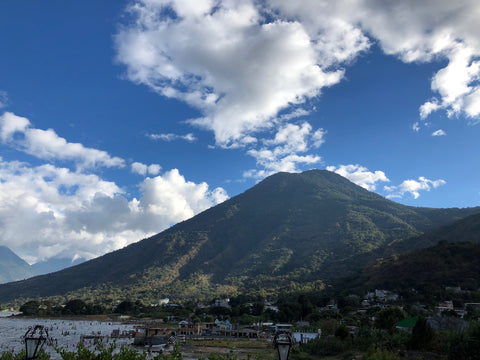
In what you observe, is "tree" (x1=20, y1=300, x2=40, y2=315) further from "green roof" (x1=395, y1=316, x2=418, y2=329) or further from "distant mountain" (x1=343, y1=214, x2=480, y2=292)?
"green roof" (x1=395, y1=316, x2=418, y2=329)

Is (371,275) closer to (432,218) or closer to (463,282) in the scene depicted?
(463,282)

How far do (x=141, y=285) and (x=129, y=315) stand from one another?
2503 inches

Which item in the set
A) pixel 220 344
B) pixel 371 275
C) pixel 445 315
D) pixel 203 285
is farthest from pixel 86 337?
pixel 203 285

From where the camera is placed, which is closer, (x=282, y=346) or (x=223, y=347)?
(x=282, y=346)

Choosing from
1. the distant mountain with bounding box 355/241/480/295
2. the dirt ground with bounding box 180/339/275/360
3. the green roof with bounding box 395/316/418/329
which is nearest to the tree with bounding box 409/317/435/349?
the green roof with bounding box 395/316/418/329

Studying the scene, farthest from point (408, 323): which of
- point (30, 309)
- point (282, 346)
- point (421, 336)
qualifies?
point (30, 309)

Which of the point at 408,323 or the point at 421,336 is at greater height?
the point at 421,336

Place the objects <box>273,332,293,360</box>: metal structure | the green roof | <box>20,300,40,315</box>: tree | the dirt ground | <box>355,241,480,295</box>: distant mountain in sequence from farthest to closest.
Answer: <box>20,300,40,315</box>: tree → <box>355,241,480,295</box>: distant mountain → the dirt ground → the green roof → <box>273,332,293,360</box>: metal structure

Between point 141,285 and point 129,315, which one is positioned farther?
point 141,285

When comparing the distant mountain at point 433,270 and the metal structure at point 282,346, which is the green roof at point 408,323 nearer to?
the metal structure at point 282,346

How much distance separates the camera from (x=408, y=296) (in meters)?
75.2

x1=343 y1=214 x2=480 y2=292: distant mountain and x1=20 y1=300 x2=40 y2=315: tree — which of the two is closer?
x1=343 y1=214 x2=480 y2=292: distant mountain

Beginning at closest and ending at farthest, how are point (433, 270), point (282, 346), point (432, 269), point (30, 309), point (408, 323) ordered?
point (282, 346) < point (408, 323) < point (433, 270) < point (432, 269) < point (30, 309)

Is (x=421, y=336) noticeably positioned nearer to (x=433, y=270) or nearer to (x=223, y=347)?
(x=223, y=347)
